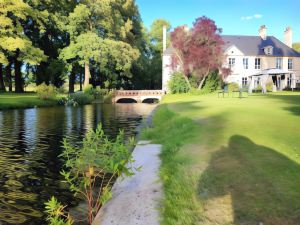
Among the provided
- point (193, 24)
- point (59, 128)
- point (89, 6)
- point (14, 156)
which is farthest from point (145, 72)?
point (14, 156)

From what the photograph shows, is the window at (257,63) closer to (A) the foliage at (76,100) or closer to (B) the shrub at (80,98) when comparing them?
(A) the foliage at (76,100)

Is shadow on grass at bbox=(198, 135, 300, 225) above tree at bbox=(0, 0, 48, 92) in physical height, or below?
below

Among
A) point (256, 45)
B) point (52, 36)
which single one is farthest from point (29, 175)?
point (256, 45)

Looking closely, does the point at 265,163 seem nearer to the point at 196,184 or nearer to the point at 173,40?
the point at 196,184

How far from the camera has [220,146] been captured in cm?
873

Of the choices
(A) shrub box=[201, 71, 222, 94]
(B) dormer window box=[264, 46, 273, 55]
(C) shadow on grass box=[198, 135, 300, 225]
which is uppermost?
(B) dormer window box=[264, 46, 273, 55]

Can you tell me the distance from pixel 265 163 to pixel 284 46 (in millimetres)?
63035

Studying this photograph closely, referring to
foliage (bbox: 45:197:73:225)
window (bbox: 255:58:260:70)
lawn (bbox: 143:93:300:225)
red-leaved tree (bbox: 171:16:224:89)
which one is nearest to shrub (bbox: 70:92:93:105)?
red-leaved tree (bbox: 171:16:224:89)

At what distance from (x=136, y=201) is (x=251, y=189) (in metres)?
1.91

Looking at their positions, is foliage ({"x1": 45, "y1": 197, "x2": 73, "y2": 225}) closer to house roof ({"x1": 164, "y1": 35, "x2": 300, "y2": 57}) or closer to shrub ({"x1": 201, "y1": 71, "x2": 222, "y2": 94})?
shrub ({"x1": 201, "y1": 71, "x2": 222, "y2": 94})

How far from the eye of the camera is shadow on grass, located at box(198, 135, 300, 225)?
4.57 meters

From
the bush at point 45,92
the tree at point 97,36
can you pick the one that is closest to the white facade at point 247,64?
the tree at point 97,36

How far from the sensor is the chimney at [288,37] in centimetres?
6600

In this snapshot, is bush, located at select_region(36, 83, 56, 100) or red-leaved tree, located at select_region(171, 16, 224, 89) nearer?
bush, located at select_region(36, 83, 56, 100)
